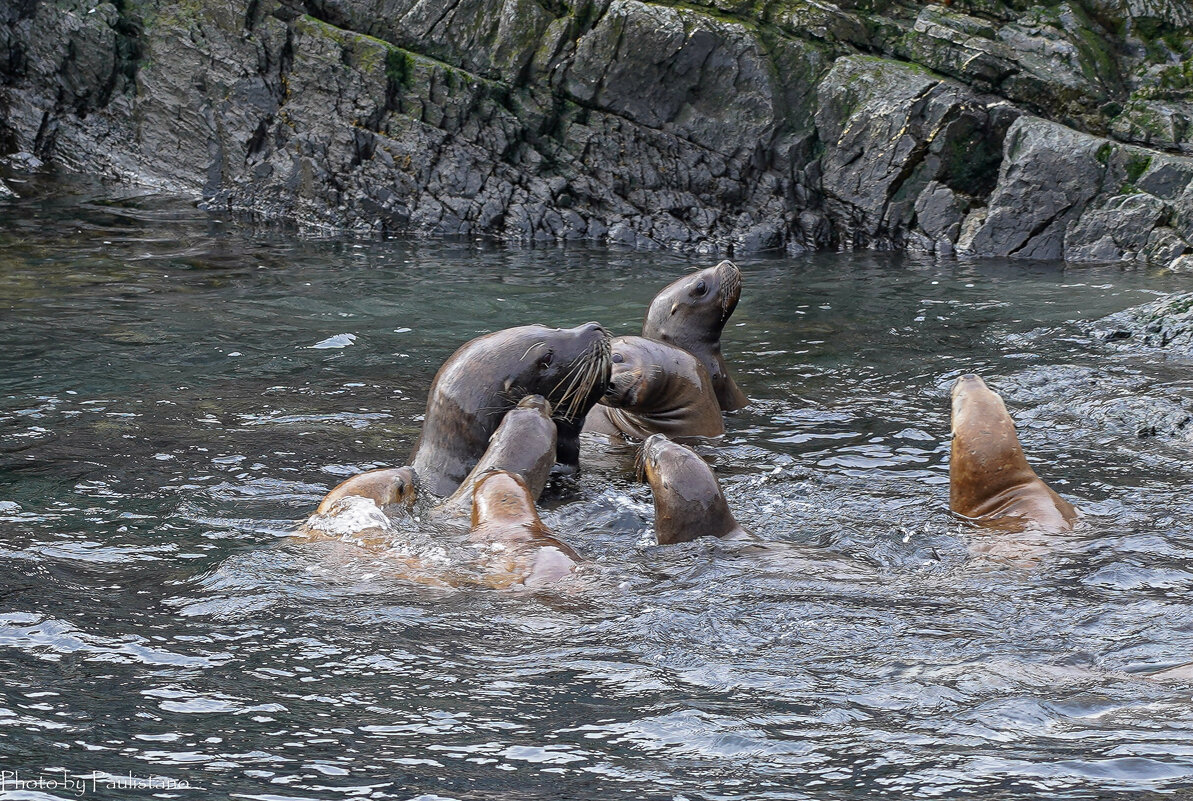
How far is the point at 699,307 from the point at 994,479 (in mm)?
3554

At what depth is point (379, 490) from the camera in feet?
18.5

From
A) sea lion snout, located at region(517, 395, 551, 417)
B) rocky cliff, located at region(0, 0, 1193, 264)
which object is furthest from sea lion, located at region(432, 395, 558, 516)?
rocky cliff, located at region(0, 0, 1193, 264)

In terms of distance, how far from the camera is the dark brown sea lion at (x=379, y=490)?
5.60m

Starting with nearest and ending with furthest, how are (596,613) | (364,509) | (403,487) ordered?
1. (596,613)
2. (364,509)
3. (403,487)

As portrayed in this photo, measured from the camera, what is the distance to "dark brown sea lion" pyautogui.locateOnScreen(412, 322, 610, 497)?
20.9 feet

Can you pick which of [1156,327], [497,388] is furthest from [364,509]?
[1156,327]

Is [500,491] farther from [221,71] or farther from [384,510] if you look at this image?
[221,71]

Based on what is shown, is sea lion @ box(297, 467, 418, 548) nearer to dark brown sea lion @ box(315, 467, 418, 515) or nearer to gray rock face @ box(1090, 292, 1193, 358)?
dark brown sea lion @ box(315, 467, 418, 515)

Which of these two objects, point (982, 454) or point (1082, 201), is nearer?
point (982, 454)

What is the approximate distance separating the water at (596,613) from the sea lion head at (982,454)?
0.65ft

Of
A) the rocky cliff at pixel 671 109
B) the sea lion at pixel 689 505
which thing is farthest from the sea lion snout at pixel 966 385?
the rocky cliff at pixel 671 109

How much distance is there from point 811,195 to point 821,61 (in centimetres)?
186

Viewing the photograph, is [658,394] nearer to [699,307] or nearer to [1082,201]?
[699,307]

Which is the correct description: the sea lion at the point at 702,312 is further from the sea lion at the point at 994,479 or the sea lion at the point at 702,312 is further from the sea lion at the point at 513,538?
the sea lion at the point at 513,538
